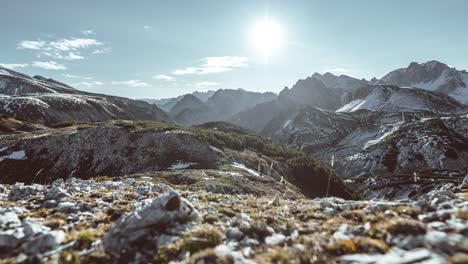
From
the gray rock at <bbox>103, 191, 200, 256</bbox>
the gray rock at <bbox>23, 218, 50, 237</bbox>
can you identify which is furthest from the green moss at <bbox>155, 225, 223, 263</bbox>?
the gray rock at <bbox>23, 218, 50, 237</bbox>

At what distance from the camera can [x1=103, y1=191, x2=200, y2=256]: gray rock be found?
8.42 meters

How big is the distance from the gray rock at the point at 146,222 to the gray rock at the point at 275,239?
2.98 meters

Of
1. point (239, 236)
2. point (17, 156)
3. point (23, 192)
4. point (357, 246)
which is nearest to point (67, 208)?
point (23, 192)

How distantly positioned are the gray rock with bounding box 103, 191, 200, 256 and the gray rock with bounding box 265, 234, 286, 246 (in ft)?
9.78

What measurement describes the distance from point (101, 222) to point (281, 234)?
6773 mm

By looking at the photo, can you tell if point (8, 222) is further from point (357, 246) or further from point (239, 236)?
point (357, 246)

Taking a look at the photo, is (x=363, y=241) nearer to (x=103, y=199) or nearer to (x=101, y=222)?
(x=101, y=222)

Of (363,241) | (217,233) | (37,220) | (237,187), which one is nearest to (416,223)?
(363,241)

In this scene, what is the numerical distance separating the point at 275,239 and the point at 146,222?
4.19 metres

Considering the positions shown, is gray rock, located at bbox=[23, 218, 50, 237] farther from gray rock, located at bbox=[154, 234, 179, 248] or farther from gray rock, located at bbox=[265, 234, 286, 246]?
gray rock, located at bbox=[265, 234, 286, 246]

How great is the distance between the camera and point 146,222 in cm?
934

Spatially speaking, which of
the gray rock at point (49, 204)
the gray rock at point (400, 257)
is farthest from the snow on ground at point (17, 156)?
the gray rock at point (400, 257)

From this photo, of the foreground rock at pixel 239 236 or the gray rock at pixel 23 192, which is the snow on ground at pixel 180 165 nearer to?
the gray rock at pixel 23 192

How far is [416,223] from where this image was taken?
7879 millimetres
